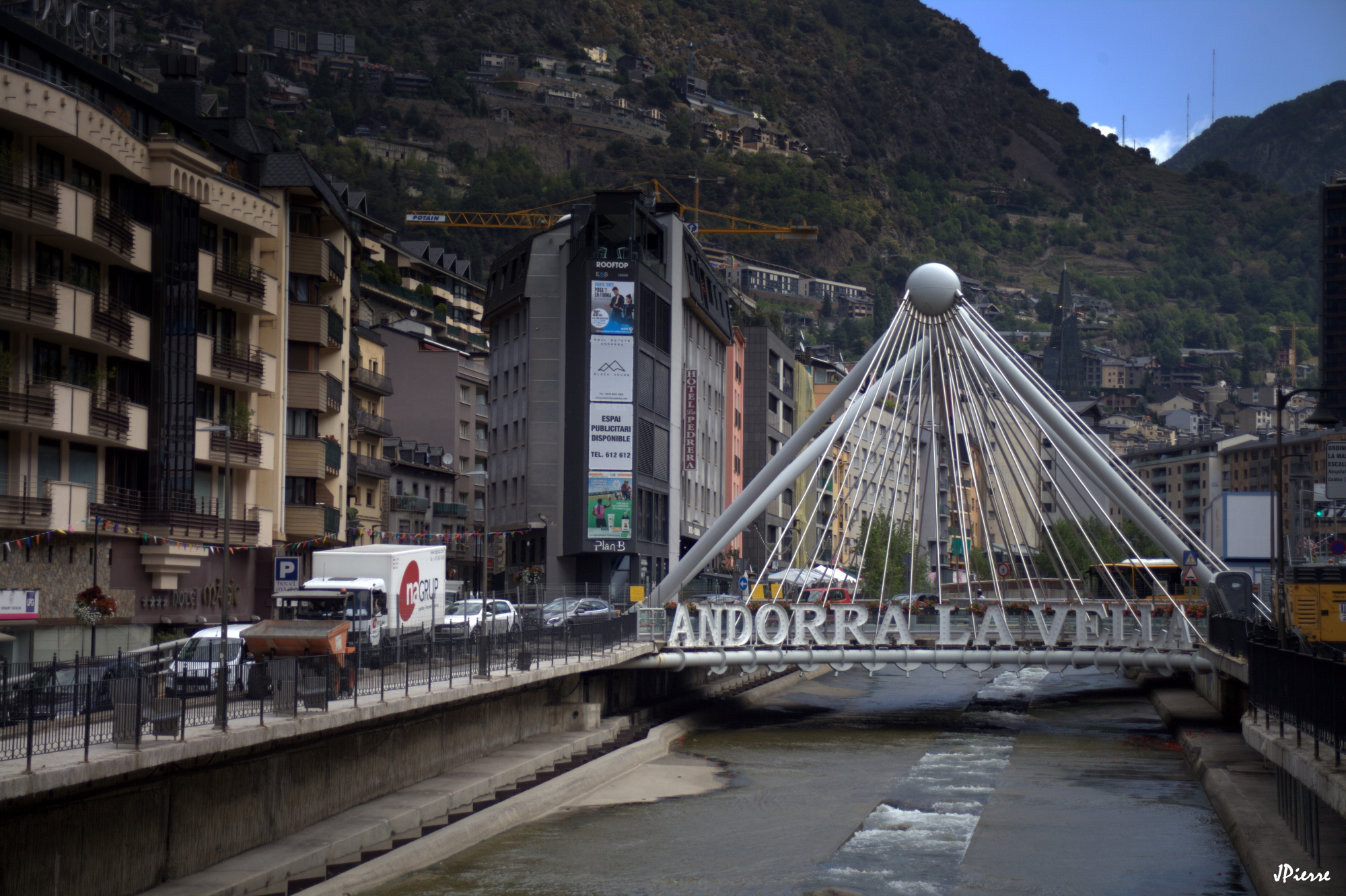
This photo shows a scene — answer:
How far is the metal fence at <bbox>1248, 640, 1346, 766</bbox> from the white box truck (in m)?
22.4

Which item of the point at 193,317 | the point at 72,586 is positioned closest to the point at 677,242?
the point at 193,317

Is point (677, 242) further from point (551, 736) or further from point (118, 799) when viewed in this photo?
point (118, 799)

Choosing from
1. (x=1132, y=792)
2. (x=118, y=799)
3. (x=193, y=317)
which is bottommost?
(x=1132, y=792)

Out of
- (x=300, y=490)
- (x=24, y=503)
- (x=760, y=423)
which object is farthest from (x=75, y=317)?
(x=760, y=423)

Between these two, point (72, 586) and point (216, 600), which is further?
point (216, 600)

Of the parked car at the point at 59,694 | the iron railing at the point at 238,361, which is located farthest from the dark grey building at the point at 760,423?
the parked car at the point at 59,694

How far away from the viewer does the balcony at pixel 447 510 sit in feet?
363

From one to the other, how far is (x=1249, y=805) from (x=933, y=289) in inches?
1210

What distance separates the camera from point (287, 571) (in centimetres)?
4631

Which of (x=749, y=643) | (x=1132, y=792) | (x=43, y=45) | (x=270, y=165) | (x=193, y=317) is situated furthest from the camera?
(x=270, y=165)

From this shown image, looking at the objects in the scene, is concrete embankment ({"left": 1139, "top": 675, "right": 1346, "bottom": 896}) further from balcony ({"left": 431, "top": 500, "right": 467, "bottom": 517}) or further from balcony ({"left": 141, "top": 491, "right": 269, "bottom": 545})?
balcony ({"left": 431, "top": 500, "right": 467, "bottom": 517})

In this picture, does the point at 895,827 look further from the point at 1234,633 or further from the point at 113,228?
the point at 113,228

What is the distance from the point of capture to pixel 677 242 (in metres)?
104

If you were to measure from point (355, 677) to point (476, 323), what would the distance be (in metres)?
130
